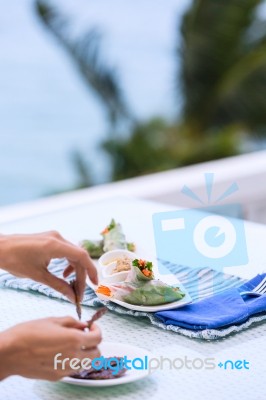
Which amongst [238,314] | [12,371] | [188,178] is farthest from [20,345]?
[188,178]

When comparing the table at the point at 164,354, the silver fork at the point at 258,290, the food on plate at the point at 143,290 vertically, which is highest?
the food on plate at the point at 143,290

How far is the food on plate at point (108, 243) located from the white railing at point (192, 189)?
0.69 metres

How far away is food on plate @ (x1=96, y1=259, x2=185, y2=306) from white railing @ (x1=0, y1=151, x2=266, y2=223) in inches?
36.7

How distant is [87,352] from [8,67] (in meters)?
13.7

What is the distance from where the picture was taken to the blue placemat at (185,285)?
4.17ft

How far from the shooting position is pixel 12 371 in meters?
1.05

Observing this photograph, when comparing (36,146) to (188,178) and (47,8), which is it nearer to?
(47,8)

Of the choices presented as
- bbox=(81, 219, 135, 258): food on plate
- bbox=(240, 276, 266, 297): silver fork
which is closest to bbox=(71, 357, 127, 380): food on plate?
bbox=(240, 276, 266, 297): silver fork

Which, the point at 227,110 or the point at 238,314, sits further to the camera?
the point at 227,110

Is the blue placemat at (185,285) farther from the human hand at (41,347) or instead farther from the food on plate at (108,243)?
the human hand at (41,347)

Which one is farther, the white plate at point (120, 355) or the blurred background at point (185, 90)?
the blurred background at point (185, 90)

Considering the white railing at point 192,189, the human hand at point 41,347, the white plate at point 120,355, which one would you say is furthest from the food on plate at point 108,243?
the white railing at point 192,189

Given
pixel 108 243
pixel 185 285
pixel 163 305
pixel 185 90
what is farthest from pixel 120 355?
pixel 185 90

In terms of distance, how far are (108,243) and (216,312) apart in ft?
1.05
